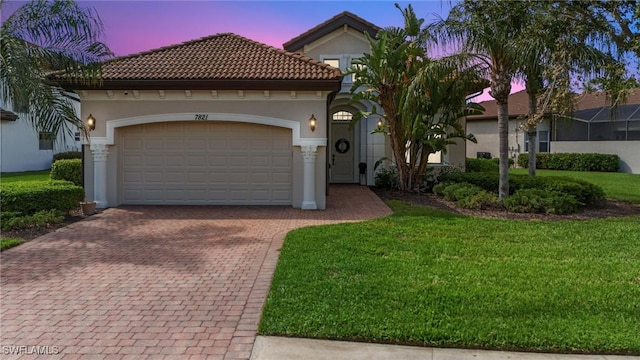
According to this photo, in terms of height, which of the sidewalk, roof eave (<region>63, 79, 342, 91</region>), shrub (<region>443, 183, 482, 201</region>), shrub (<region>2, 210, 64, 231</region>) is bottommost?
the sidewalk

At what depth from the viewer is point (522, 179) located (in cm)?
1404

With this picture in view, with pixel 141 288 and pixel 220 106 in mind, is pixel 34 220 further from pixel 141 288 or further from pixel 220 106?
A: pixel 141 288

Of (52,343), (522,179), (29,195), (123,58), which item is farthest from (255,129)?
(52,343)

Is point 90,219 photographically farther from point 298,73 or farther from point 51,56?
point 298,73

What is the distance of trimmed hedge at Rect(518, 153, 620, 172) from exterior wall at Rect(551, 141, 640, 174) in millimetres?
412

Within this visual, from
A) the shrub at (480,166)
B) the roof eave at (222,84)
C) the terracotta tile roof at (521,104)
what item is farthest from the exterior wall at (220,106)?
the terracotta tile roof at (521,104)

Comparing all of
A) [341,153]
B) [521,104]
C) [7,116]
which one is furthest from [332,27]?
[7,116]

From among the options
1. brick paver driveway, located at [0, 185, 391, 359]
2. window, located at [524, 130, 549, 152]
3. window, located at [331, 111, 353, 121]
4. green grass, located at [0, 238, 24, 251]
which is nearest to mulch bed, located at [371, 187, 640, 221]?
brick paver driveway, located at [0, 185, 391, 359]

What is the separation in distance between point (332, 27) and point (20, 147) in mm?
18637

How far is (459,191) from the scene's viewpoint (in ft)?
43.6

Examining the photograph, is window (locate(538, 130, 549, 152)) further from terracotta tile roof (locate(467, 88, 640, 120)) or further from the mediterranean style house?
the mediterranean style house

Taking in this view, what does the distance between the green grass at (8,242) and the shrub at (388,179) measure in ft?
39.1

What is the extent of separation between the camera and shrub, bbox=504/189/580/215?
1135 centimetres

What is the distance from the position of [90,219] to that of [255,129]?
4784 millimetres
